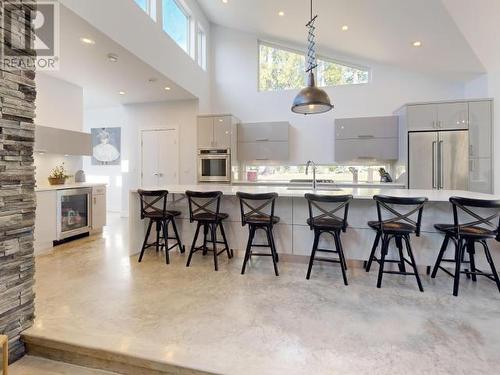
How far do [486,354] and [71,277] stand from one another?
11.7 ft

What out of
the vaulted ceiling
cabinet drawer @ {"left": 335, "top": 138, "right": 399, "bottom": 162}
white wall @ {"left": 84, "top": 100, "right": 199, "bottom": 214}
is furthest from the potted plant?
cabinet drawer @ {"left": 335, "top": 138, "right": 399, "bottom": 162}

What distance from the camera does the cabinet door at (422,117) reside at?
4.67 metres

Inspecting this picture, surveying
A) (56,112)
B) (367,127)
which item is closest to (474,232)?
(367,127)

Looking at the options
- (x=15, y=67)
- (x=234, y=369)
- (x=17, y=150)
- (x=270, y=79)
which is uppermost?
(x=270, y=79)

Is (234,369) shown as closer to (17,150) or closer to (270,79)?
(17,150)

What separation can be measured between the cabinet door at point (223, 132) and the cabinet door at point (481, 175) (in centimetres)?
427

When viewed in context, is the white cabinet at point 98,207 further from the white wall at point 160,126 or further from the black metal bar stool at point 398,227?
the black metal bar stool at point 398,227

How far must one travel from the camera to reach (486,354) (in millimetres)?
1682

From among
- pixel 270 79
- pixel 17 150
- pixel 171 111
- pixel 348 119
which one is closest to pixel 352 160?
pixel 348 119

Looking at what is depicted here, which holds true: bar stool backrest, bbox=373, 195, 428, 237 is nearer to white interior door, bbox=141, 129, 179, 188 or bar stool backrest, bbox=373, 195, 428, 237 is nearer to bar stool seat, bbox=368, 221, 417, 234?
bar stool seat, bbox=368, 221, 417, 234

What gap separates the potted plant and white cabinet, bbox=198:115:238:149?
2513mm

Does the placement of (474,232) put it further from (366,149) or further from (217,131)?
(217,131)

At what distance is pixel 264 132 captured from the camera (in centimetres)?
590

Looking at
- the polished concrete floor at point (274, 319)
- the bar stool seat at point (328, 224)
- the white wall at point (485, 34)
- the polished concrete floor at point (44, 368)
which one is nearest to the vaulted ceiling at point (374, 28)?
the white wall at point (485, 34)
